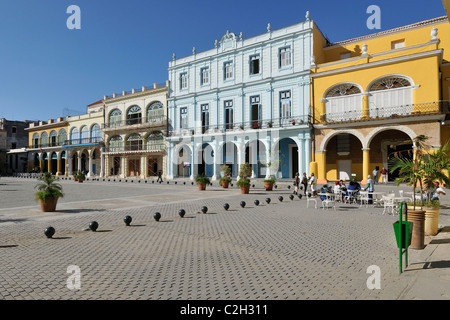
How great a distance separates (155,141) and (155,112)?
3935mm

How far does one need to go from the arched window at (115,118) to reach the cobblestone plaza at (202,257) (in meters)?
33.6

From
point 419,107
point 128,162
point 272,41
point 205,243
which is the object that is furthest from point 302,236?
point 128,162

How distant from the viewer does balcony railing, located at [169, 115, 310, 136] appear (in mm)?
25969

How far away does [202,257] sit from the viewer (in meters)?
5.48

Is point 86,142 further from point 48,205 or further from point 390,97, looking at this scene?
point 390,97

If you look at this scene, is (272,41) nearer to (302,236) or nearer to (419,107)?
(419,107)

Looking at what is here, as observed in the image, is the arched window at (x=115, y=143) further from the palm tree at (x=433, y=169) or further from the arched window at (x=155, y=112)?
the palm tree at (x=433, y=169)

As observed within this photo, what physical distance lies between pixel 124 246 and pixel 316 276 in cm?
416

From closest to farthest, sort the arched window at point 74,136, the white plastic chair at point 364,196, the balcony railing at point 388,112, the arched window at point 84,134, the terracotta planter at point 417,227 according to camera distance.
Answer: the terracotta planter at point 417,227 < the white plastic chair at point 364,196 < the balcony railing at point 388,112 < the arched window at point 84,134 < the arched window at point 74,136

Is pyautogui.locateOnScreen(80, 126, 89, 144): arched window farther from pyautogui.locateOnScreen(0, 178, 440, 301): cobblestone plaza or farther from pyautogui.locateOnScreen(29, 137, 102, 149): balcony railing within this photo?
pyautogui.locateOnScreen(0, 178, 440, 301): cobblestone plaza

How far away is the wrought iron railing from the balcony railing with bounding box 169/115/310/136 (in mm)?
2283

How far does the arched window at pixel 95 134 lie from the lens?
4424 centimetres

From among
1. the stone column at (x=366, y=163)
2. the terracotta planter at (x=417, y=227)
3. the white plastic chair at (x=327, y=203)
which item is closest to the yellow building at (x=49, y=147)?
the stone column at (x=366, y=163)
